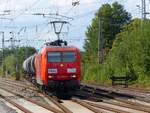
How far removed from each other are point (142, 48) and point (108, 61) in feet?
41.7

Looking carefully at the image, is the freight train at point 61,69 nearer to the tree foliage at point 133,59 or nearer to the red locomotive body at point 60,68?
the red locomotive body at point 60,68

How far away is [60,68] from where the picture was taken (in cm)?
2967

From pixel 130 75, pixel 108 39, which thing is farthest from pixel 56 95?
pixel 108 39

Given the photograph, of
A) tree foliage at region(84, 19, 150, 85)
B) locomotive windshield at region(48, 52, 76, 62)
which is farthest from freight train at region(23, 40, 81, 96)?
tree foliage at region(84, 19, 150, 85)

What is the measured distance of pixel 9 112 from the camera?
22141mm

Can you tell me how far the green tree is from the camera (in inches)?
3974

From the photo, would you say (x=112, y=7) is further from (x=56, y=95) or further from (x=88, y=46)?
(x=56, y=95)

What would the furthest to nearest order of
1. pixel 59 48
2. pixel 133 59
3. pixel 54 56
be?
pixel 133 59 → pixel 59 48 → pixel 54 56

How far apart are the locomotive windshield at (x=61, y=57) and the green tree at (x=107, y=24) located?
6873cm

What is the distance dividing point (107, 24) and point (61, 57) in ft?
233

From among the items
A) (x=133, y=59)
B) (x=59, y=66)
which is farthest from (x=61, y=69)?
(x=133, y=59)

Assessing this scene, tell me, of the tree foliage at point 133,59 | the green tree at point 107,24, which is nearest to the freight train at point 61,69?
the tree foliage at point 133,59

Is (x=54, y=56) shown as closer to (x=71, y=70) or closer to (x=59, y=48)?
(x=59, y=48)

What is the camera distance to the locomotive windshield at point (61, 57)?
30.0m
